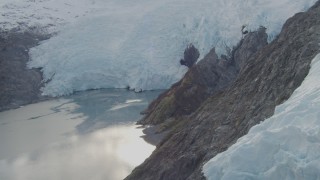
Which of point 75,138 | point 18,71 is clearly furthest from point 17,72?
point 75,138

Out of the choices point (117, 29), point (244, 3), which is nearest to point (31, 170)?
point (244, 3)

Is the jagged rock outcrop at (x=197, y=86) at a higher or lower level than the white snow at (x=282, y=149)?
lower

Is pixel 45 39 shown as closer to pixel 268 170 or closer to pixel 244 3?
pixel 244 3

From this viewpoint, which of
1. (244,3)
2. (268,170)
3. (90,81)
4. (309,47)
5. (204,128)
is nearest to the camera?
(268,170)

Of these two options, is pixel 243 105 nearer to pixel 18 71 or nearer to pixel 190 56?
pixel 190 56

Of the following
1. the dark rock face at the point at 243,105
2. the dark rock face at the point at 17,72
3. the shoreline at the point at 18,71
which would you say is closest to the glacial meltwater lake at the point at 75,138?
the shoreline at the point at 18,71

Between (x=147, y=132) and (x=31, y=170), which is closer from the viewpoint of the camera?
(x=31, y=170)

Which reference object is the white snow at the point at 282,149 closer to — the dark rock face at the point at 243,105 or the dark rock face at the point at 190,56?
the dark rock face at the point at 243,105
